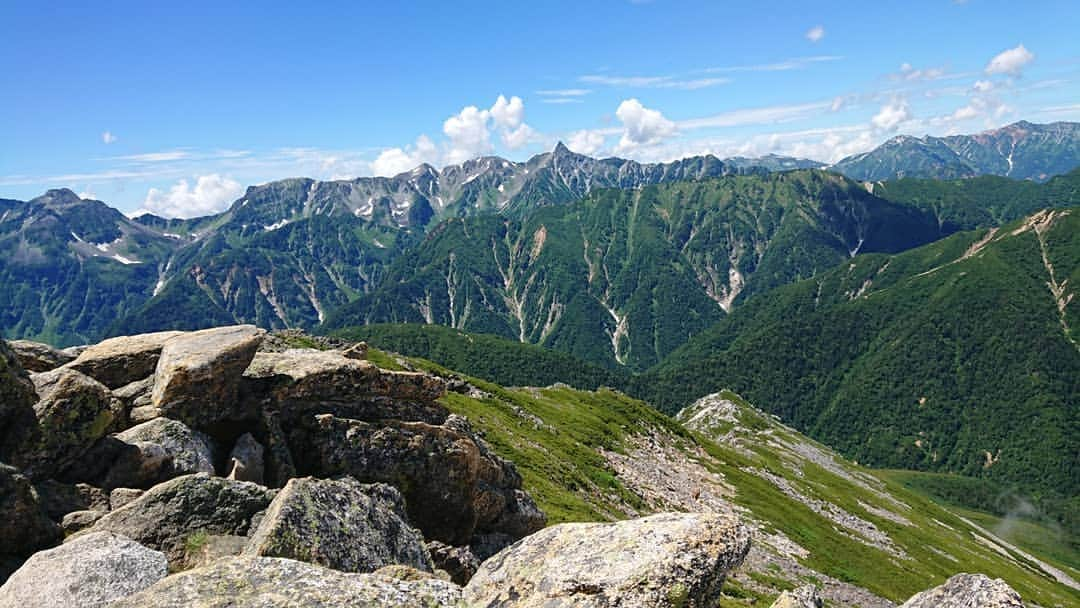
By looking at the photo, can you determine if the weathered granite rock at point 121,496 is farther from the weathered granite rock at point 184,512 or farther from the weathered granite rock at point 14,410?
the weathered granite rock at point 14,410

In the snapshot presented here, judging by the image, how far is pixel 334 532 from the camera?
16266 mm

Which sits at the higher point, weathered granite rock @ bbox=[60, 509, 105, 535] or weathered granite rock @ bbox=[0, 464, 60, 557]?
weathered granite rock @ bbox=[0, 464, 60, 557]

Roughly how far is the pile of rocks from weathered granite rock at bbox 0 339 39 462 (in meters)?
0.05

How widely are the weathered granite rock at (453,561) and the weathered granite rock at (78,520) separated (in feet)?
36.0

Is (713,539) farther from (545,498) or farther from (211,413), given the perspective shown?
(545,498)

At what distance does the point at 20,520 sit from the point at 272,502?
6.17 metres

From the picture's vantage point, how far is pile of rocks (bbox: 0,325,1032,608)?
12.5 m

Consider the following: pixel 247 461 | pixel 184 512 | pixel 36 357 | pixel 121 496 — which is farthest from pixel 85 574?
pixel 36 357

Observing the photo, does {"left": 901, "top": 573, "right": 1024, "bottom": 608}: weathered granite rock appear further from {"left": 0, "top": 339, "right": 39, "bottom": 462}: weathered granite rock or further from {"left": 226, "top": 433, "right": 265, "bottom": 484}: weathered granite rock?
{"left": 0, "top": 339, "right": 39, "bottom": 462}: weathered granite rock

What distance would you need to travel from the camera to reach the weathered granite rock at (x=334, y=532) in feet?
49.4

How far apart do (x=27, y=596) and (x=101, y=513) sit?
6.06 m

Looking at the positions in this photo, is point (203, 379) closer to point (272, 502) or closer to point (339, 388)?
point (339, 388)

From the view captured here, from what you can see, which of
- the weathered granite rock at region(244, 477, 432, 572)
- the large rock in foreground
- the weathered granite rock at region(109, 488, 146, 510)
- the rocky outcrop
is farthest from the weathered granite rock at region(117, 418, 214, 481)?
the large rock in foreground

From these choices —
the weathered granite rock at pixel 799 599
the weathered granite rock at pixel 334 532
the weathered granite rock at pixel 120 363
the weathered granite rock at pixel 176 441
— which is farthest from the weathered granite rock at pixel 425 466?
the weathered granite rock at pixel 799 599
